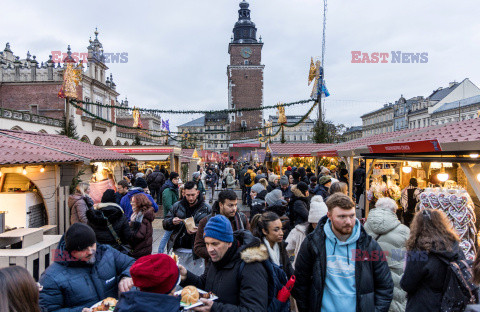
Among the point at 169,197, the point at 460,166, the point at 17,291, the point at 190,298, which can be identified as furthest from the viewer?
the point at 169,197

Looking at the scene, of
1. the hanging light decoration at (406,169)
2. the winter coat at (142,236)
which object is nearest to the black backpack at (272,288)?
the winter coat at (142,236)

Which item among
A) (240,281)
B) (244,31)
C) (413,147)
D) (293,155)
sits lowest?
(240,281)

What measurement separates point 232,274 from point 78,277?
52.5 inches

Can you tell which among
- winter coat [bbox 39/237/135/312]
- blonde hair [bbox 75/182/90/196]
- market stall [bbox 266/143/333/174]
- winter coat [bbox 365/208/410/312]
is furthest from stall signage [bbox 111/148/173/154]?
winter coat [bbox 365/208/410/312]

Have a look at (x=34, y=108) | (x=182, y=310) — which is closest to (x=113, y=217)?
(x=182, y=310)

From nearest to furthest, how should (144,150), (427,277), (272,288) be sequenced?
(272,288) < (427,277) < (144,150)

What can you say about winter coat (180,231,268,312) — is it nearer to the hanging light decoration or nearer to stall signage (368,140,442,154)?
stall signage (368,140,442,154)

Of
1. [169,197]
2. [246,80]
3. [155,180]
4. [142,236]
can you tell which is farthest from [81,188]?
[246,80]

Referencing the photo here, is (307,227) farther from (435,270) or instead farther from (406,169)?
(406,169)

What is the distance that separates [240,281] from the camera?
2174 millimetres

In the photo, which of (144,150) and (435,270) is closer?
(435,270)

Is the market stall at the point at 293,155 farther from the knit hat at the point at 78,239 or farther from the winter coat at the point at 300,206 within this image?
the knit hat at the point at 78,239

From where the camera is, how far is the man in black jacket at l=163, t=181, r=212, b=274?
4370 millimetres

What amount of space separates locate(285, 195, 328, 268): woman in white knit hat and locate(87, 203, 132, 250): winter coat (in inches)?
87.9
